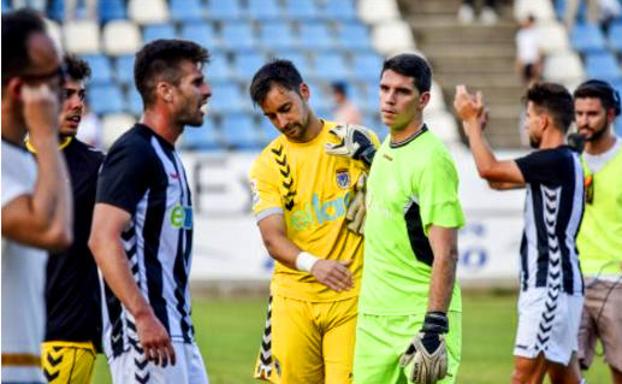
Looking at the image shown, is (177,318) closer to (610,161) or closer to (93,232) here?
(93,232)

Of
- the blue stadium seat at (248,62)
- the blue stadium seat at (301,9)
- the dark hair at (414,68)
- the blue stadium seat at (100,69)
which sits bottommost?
the dark hair at (414,68)

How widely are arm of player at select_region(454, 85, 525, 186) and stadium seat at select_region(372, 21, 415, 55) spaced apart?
1939 centimetres

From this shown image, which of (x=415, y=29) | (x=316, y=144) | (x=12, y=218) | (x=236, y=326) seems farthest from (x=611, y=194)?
(x=415, y=29)

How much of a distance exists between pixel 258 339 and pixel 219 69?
38.4ft

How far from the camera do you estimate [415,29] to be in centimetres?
3092

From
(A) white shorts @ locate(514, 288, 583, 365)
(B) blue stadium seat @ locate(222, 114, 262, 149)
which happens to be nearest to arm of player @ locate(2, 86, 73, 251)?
(A) white shorts @ locate(514, 288, 583, 365)

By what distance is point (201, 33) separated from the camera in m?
29.1

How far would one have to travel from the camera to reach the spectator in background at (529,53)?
2842 cm

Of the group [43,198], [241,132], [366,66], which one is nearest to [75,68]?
[43,198]

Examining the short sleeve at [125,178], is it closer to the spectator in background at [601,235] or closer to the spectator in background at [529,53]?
the spectator in background at [601,235]

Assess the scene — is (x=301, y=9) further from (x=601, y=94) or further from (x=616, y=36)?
(x=601, y=94)

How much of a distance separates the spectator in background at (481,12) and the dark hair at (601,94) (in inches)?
786

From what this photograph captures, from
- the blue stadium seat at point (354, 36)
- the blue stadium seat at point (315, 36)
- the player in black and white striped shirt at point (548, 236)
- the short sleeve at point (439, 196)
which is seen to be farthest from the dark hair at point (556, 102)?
the blue stadium seat at point (354, 36)

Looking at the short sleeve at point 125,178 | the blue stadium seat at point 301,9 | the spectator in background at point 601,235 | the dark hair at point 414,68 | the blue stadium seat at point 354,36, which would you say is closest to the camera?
the short sleeve at point 125,178
